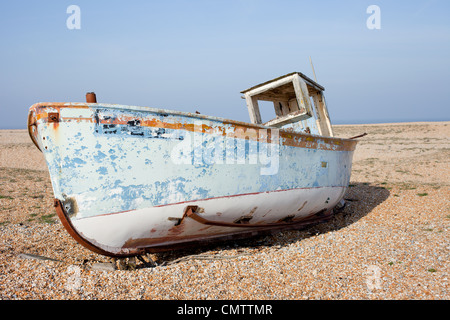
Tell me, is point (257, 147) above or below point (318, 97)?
below

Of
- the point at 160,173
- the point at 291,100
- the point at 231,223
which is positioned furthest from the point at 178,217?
the point at 291,100

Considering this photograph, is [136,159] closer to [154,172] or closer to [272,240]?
[154,172]

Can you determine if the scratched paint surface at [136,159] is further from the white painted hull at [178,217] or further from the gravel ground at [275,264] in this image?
the gravel ground at [275,264]

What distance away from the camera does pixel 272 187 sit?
211 inches

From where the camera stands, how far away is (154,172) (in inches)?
172

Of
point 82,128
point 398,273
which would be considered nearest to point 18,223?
point 82,128

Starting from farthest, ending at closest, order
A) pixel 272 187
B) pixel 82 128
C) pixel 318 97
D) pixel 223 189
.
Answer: pixel 318 97 → pixel 272 187 → pixel 223 189 → pixel 82 128

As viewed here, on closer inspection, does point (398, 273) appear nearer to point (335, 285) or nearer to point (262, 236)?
point (335, 285)

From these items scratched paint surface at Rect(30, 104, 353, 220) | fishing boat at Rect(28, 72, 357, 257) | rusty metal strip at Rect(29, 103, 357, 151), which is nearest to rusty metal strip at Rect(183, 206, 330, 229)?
fishing boat at Rect(28, 72, 357, 257)

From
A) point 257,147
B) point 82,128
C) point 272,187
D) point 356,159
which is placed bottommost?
point 356,159

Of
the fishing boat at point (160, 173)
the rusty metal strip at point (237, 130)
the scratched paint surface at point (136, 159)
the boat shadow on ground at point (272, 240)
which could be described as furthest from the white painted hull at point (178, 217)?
the rusty metal strip at point (237, 130)

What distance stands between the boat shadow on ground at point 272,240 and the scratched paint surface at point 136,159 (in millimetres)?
1041

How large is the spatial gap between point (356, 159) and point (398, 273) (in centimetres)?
1754
